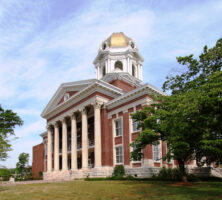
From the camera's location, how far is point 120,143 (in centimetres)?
3259

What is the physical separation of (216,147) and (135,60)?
35293mm

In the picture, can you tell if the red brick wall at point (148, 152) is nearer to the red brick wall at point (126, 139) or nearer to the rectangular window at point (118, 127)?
the red brick wall at point (126, 139)

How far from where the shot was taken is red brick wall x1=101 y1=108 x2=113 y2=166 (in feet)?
108

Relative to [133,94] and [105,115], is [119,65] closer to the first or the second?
[105,115]

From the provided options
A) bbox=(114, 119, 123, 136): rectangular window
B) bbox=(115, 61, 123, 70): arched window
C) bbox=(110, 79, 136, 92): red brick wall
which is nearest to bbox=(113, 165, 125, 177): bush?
bbox=(114, 119, 123, 136): rectangular window

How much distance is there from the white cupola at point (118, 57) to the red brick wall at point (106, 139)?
1228cm

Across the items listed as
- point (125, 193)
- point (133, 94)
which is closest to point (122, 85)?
point (133, 94)

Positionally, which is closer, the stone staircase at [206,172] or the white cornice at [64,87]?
the stone staircase at [206,172]

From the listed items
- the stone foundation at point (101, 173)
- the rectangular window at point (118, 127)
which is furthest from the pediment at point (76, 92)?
the stone foundation at point (101, 173)

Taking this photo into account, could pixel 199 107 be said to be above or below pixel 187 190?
above

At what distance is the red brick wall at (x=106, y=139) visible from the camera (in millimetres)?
33000

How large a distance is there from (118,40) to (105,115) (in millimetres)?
19334

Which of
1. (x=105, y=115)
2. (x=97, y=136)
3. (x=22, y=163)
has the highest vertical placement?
(x=105, y=115)

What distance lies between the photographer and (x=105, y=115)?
3453 centimetres
